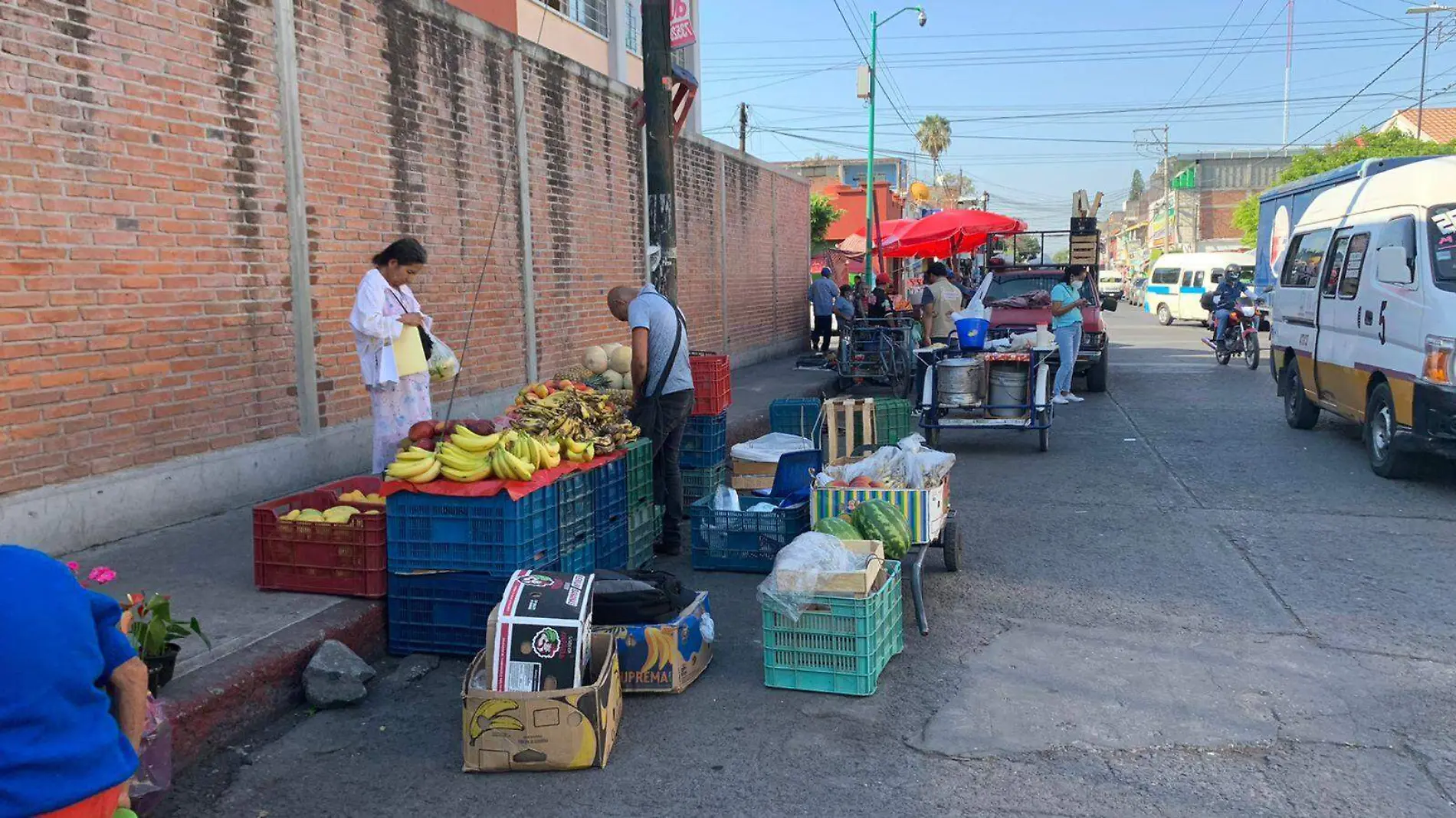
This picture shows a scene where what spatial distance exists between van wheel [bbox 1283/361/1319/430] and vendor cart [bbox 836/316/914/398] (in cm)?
502

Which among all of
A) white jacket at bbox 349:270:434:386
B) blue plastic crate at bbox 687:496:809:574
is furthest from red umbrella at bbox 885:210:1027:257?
white jacket at bbox 349:270:434:386

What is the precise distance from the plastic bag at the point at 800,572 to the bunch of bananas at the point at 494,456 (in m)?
1.36

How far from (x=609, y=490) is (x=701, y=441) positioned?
1.92 meters

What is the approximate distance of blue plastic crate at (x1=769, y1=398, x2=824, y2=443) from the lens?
368 inches

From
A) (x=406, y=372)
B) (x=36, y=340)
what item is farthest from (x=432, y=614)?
(x=36, y=340)

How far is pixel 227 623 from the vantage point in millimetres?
4859

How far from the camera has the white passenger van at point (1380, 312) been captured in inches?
323

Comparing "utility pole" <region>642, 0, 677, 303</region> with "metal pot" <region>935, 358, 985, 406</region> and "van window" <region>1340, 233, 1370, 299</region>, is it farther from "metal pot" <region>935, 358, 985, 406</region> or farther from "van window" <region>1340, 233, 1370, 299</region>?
"van window" <region>1340, 233, 1370, 299</region>

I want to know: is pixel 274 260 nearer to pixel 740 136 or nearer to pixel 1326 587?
pixel 1326 587

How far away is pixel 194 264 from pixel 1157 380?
1544 centimetres

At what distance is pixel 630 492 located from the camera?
654 centimetres

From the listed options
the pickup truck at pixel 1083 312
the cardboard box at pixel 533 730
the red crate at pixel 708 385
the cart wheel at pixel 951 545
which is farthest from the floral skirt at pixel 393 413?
the pickup truck at pixel 1083 312

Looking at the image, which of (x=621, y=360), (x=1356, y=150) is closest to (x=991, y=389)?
(x=621, y=360)

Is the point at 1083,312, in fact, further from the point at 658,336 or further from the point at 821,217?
the point at 821,217
